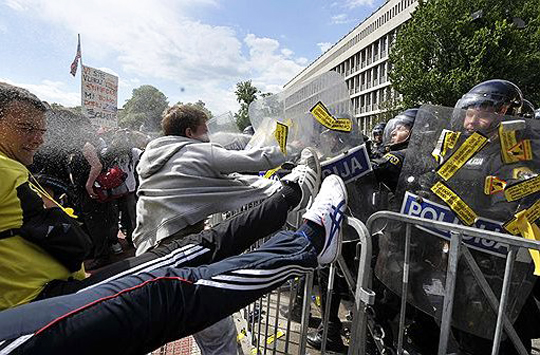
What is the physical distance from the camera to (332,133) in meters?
2.45

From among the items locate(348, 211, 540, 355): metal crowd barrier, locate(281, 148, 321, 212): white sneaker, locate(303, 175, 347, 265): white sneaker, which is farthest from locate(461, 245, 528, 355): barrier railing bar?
locate(281, 148, 321, 212): white sneaker

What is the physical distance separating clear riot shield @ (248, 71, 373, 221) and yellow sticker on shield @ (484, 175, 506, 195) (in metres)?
0.74

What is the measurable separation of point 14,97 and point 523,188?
100 inches

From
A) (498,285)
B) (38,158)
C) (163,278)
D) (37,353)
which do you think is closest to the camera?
(37,353)

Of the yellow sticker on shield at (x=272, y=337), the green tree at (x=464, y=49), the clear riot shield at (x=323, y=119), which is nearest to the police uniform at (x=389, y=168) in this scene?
the clear riot shield at (x=323, y=119)

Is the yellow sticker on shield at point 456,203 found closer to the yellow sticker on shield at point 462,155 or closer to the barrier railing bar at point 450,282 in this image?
the yellow sticker on shield at point 462,155

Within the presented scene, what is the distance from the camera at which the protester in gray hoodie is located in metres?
2.32

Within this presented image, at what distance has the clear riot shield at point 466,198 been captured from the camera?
73.4 inches

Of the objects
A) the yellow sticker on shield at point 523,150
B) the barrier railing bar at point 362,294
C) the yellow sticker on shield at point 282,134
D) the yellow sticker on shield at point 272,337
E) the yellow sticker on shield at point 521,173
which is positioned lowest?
the yellow sticker on shield at point 272,337

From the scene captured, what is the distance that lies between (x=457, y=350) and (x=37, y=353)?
2293mm

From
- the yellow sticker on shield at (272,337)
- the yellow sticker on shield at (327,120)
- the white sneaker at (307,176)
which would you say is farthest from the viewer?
the yellow sticker on shield at (272,337)

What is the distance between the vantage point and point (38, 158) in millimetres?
3666

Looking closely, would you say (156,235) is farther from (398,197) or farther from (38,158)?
(38,158)

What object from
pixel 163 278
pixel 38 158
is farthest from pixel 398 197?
pixel 38 158
